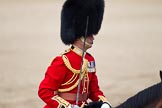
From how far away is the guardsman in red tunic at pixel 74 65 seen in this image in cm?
333

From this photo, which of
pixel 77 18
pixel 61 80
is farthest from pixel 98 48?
pixel 61 80

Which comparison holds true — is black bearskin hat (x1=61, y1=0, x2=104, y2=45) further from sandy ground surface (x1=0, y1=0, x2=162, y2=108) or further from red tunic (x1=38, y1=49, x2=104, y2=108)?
sandy ground surface (x1=0, y1=0, x2=162, y2=108)

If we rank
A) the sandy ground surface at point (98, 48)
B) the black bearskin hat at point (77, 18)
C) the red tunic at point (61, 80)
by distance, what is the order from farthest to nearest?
1. the sandy ground surface at point (98, 48)
2. the black bearskin hat at point (77, 18)
3. the red tunic at point (61, 80)

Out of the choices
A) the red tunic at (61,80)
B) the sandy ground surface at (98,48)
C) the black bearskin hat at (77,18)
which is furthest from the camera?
the sandy ground surface at (98,48)

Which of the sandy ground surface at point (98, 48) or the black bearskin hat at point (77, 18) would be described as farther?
the sandy ground surface at point (98, 48)

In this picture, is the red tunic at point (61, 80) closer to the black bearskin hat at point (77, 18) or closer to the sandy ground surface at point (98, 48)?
the black bearskin hat at point (77, 18)

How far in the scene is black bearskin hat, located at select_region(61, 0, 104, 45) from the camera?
11.4 ft

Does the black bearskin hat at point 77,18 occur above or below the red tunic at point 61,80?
above

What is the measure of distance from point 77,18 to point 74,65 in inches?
10.9

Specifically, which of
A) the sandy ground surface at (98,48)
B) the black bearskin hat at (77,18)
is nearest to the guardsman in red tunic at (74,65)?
the black bearskin hat at (77,18)

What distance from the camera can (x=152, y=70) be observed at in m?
9.49

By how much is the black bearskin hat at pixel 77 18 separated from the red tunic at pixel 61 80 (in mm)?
104

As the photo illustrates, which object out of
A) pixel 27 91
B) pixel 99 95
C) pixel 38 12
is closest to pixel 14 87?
pixel 27 91

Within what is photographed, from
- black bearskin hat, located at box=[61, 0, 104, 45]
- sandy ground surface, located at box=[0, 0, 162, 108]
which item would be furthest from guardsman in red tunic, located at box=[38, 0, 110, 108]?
sandy ground surface, located at box=[0, 0, 162, 108]
